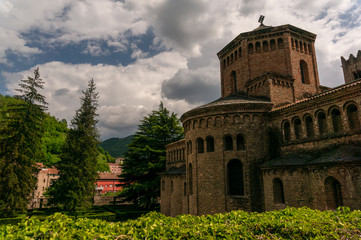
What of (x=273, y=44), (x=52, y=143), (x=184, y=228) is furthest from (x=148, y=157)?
(x=52, y=143)

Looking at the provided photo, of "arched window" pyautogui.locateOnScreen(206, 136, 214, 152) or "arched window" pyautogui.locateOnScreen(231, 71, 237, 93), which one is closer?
"arched window" pyautogui.locateOnScreen(206, 136, 214, 152)

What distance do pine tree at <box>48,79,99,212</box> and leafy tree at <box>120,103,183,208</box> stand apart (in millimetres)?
6868

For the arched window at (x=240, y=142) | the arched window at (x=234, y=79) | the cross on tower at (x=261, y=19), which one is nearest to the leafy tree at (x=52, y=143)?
the arched window at (x=234, y=79)

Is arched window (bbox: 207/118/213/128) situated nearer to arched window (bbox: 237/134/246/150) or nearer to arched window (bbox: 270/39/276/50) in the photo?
arched window (bbox: 237/134/246/150)

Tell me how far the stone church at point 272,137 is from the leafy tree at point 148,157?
571 cm

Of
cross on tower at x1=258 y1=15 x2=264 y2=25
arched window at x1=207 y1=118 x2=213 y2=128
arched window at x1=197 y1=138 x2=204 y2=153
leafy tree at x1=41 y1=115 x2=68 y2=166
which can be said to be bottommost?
arched window at x1=197 y1=138 x2=204 y2=153

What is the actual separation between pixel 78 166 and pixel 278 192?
19871mm

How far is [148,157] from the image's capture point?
3341 centimetres

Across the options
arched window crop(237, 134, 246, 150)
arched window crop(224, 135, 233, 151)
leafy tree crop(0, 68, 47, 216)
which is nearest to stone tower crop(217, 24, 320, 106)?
arched window crop(237, 134, 246, 150)

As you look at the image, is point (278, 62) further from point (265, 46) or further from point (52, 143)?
point (52, 143)

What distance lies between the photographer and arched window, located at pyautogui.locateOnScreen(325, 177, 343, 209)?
39.3ft

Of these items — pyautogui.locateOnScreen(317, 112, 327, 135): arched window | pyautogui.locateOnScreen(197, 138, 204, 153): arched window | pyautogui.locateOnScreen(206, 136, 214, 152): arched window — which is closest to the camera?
pyautogui.locateOnScreen(317, 112, 327, 135): arched window

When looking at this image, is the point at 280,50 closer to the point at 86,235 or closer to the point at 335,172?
the point at 335,172

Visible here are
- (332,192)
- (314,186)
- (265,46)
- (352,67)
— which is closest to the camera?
(332,192)
